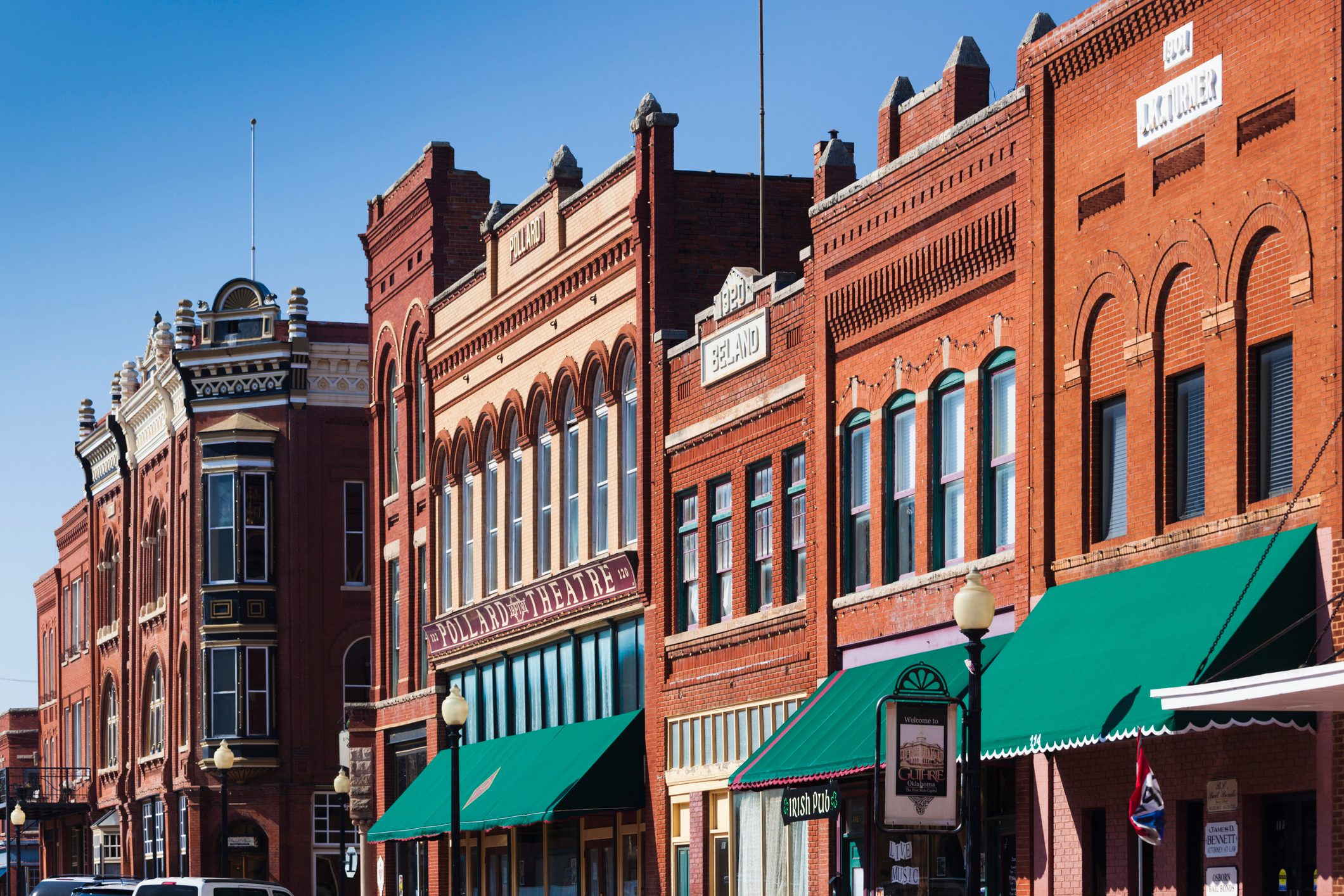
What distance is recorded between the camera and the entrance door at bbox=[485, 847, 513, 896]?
3953 cm

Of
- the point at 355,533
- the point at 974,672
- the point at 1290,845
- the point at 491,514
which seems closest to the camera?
the point at 974,672

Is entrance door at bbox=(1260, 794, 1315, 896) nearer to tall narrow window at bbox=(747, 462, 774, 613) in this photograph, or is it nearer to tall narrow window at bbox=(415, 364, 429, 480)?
tall narrow window at bbox=(747, 462, 774, 613)

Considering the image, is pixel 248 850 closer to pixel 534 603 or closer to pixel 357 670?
pixel 357 670

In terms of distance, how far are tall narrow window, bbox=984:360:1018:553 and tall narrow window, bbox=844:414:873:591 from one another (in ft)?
10.3

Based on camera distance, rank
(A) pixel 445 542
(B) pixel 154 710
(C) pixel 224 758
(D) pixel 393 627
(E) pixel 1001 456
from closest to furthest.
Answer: (E) pixel 1001 456
(C) pixel 224 758
(A) pixel 445 542
(D) pixel 393 627
(B) pixel 154 710

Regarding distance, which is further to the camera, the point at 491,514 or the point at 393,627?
the point at 393,627

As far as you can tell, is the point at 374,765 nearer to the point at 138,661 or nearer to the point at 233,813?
the point at 233,813

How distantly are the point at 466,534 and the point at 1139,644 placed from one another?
24647 millimetres

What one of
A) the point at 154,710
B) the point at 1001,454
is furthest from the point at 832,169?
the point at 154,710

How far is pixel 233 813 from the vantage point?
57438 mm

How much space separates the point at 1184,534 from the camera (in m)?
20.2

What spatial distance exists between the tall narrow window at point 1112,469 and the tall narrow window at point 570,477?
16179 millimetres

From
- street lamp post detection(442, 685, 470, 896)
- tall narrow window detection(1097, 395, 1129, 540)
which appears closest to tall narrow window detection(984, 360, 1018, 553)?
tall narrow window detection(1097, 395, 1129, 540)

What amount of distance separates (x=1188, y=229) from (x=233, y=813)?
1658 inches
